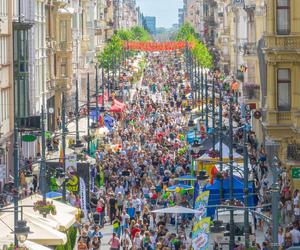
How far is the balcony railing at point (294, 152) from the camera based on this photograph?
48406 millimetres

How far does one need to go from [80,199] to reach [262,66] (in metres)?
14.6

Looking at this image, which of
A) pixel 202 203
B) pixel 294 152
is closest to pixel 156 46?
pixel 294 152

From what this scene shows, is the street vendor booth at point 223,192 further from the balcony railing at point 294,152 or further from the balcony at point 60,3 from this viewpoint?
the balcony at point 60,3

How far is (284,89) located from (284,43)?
203cm

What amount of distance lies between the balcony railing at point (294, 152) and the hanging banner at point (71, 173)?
8.15 m

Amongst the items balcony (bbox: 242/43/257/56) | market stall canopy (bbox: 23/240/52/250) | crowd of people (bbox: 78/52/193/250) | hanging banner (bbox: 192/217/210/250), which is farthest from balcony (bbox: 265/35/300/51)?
balcony (bbox: 242/43/257/56)

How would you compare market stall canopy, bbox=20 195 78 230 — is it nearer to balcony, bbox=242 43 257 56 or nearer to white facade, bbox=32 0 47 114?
white facade, bbox=32 0 47 114

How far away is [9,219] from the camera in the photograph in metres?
35.4

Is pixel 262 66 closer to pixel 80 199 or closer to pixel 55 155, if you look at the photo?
pixel 55 155

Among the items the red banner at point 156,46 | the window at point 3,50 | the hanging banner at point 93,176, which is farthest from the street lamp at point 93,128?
the red banner at point 156,46

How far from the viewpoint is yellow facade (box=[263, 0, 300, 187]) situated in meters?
53.9

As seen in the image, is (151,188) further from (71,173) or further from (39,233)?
(39,233)

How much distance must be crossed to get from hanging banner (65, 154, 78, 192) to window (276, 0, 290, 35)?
1070cm

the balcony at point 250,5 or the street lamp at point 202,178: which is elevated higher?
the balcony at point 250,5
